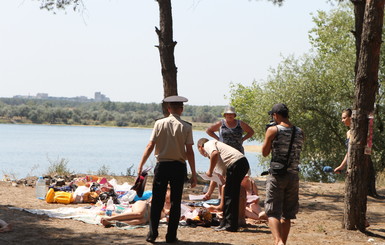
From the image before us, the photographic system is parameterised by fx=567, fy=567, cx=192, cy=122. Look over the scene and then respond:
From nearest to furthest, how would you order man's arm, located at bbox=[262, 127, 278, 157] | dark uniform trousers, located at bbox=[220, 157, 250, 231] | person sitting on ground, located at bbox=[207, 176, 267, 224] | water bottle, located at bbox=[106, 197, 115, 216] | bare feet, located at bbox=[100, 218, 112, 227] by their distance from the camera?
man's arm, located at bbox=[262, 127, 278, 157]
dark uniform trousers, located at bbox=[220, 157, 250, 231]
bare feet, located at bbox=[100, 218, 112, 227]
person sitting on ground, located at bbox=[207, 176, 267, 224]
water bottle, located at bbox=[106, 197, 115, 216]

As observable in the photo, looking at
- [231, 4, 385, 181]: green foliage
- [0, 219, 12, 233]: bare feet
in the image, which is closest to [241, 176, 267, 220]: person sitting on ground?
[0, 219, 12, 233]: bare feet

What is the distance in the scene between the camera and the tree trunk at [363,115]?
26.8 feet

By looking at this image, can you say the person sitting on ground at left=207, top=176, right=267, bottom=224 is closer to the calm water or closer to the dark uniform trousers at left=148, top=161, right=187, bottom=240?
the dark uniform trousers at left=148, top=161, right=187, bottom=240

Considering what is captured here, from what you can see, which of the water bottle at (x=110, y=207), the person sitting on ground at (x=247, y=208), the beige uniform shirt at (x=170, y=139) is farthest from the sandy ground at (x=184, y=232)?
the beige uniform shirt at (x=170, y=139)

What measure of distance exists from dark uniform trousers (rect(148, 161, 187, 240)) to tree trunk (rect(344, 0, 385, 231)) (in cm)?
263

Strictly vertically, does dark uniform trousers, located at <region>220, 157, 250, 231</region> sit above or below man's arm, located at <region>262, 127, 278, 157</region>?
below

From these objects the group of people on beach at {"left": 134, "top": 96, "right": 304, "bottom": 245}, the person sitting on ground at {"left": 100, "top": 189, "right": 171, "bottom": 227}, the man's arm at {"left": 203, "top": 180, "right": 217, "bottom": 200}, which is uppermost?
the group of people on beach at {"left": 134, "top": 96, "right": 304, "bottom": 245}

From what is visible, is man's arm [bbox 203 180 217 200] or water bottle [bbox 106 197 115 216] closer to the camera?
water bottle [bbox 106 197 115 216]

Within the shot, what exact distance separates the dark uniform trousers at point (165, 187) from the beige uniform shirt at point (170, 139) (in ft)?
0.32

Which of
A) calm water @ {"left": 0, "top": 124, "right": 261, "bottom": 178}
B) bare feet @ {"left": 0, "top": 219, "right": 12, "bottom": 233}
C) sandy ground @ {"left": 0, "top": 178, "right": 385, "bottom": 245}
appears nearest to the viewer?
sandy ground @ {"left": 0, "top": 178, "right": 385, "bottom": 245}

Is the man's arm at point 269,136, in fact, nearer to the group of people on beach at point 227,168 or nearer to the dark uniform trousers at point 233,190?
the group of people on beach at point 227,168

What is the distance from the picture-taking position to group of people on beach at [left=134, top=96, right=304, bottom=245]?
6.52m

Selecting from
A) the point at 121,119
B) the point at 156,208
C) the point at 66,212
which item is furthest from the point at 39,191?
the point at 121,119

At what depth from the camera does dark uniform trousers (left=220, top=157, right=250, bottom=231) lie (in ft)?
26.4
